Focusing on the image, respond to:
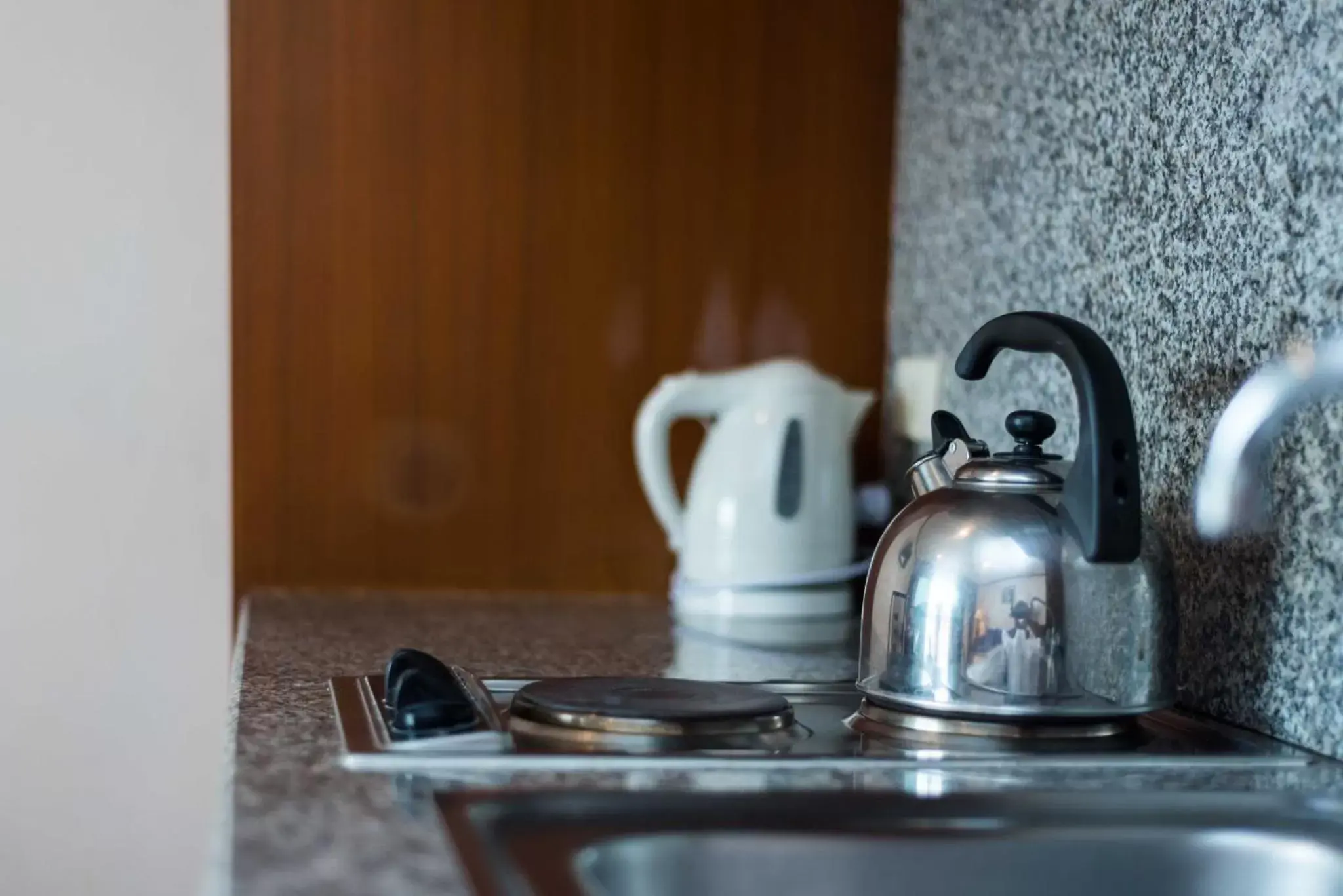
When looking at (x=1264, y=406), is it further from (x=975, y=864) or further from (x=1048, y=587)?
(x=975, y=864)

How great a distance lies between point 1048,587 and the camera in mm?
721

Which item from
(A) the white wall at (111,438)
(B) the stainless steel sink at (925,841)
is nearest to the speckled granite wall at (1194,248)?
(B) the stainless steel sink at (925,841)

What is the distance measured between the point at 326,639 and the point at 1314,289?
69 cm

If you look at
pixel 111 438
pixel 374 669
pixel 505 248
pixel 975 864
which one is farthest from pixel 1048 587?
pixel 111 438

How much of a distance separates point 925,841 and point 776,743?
0.45ft

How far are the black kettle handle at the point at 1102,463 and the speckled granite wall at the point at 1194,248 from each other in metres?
0.10

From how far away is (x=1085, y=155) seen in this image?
1003mm

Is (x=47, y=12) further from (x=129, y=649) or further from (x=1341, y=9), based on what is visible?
(x=1341, y=9)

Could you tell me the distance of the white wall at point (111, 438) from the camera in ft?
4.51

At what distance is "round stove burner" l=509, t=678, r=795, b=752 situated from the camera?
0.70 meters

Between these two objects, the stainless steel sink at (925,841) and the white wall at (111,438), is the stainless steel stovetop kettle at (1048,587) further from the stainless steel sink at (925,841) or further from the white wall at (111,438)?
the white wall at (111,438)

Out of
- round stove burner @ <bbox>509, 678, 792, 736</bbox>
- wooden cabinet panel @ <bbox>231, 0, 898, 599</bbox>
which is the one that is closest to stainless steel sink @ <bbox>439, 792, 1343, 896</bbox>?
round stove burner @ <bbox>509, 678, 792, 736</bbox>

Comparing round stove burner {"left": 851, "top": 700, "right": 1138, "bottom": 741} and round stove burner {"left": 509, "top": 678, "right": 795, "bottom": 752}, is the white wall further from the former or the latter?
round stove burner {"left": 851, "top": 700, "right": 1138, "bottom": 741}

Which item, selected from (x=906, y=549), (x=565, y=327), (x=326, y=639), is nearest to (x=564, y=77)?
(x=565, y=327)
